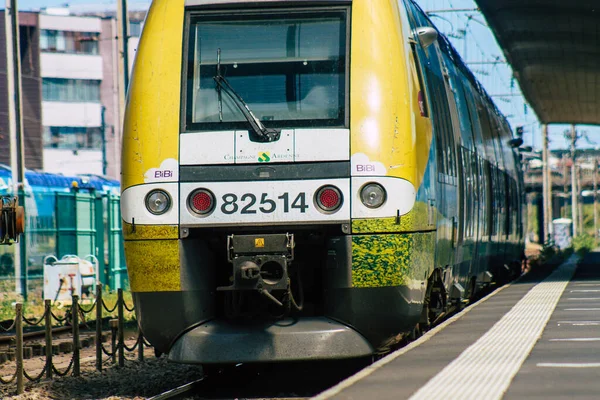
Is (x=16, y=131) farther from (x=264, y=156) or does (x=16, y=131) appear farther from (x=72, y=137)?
(x=72, y=137)

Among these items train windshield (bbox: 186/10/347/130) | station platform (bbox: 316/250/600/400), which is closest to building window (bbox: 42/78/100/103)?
station platform (bbox: 316/250/600/400)

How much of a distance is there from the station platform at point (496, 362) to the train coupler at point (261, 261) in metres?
1.02

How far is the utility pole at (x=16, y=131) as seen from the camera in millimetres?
22578

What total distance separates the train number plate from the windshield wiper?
1.50 feet

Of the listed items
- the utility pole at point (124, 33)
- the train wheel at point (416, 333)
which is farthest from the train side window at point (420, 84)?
the utility pole at point (124, 33)

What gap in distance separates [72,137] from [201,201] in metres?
60.3

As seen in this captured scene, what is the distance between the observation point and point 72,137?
68.1m

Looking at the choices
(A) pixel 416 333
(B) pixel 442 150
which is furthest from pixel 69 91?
(B) pixel 442 150

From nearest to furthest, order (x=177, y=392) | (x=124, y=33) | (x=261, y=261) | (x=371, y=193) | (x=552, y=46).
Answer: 1. (x=261, y=261)
2. (x=371, y=193)
3. (x=177, y=392)
4. (x=124, y=33)
5. (x=552, y=46)

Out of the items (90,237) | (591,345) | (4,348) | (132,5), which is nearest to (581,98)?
(90,237)

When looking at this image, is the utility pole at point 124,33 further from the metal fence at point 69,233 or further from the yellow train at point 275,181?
the yellow train at point 275,181

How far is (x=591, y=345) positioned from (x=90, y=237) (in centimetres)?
1742

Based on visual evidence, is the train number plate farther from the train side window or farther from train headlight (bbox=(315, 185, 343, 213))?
the train side window

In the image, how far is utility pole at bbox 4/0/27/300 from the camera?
889 inches
